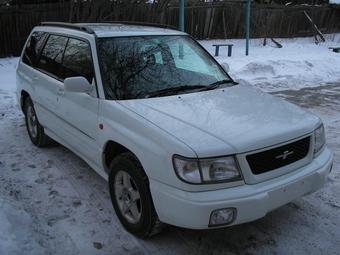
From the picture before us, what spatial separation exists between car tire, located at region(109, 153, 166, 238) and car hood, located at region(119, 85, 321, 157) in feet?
1.44

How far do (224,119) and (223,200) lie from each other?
75cm

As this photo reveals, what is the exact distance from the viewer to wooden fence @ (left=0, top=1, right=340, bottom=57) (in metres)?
12.1

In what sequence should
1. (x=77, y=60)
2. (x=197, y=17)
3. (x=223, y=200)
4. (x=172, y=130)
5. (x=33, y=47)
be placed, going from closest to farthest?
(x=223, y=200)
(x=172, y=130)
(x=77, y=60)
(x=33, y=47)
(x=197, y=17)

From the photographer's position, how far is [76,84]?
339cm

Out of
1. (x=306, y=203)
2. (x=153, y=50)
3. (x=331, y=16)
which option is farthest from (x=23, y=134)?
(x=331, y=16)

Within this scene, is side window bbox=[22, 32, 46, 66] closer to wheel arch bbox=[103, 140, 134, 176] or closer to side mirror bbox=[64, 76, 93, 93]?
side mirror bbox=[64, 76, 93, 93]

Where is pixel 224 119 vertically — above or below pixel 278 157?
above

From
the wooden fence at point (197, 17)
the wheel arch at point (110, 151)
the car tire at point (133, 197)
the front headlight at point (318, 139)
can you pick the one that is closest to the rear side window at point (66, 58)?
the wheel arch at point (110, 151)

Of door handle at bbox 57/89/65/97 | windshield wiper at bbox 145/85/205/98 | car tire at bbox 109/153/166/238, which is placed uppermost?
windshield wiper at bbox 145/85/205/98

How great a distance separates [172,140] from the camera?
263cm

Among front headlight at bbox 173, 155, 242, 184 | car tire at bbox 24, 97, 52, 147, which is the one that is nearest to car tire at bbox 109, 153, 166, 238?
front headlight at bbox 173, 155, 242, 184

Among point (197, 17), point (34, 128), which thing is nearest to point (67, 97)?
point (34, 128)

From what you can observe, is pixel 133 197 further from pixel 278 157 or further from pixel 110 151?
pixel 278 157

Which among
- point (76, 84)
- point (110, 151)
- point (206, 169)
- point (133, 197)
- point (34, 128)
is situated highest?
point (76, 84)
